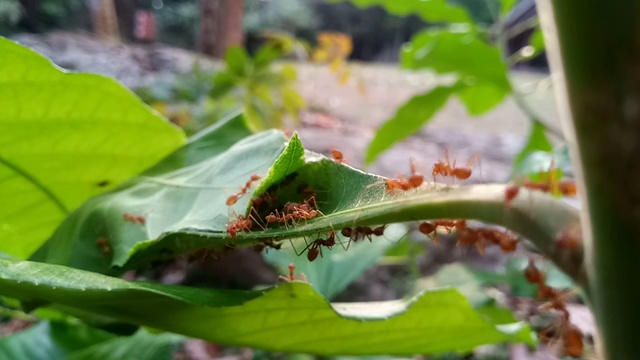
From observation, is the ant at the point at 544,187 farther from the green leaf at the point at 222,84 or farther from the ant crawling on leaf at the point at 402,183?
the green leaf at the point at 222,84

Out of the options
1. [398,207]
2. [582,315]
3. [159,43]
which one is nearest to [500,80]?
[582,315]

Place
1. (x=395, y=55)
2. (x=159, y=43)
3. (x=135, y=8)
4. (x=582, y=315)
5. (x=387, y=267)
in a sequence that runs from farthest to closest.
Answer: (x=395, y=55)
(x=159, y=43)
(x=135, y=8)
(x=387, y=267)
(x=582, y=315)

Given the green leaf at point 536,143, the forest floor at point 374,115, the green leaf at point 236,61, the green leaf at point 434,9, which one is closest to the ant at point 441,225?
the forest floor at point 374,115

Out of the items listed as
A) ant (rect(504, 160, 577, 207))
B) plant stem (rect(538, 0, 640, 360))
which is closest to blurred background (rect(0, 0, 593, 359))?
ant (rect(504, 160, 577, 207))

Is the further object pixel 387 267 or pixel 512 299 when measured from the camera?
pixel 387 267

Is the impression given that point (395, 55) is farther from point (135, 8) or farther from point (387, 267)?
point (387, 267)

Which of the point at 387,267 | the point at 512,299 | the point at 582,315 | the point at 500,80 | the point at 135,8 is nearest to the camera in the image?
the point at 582,315
